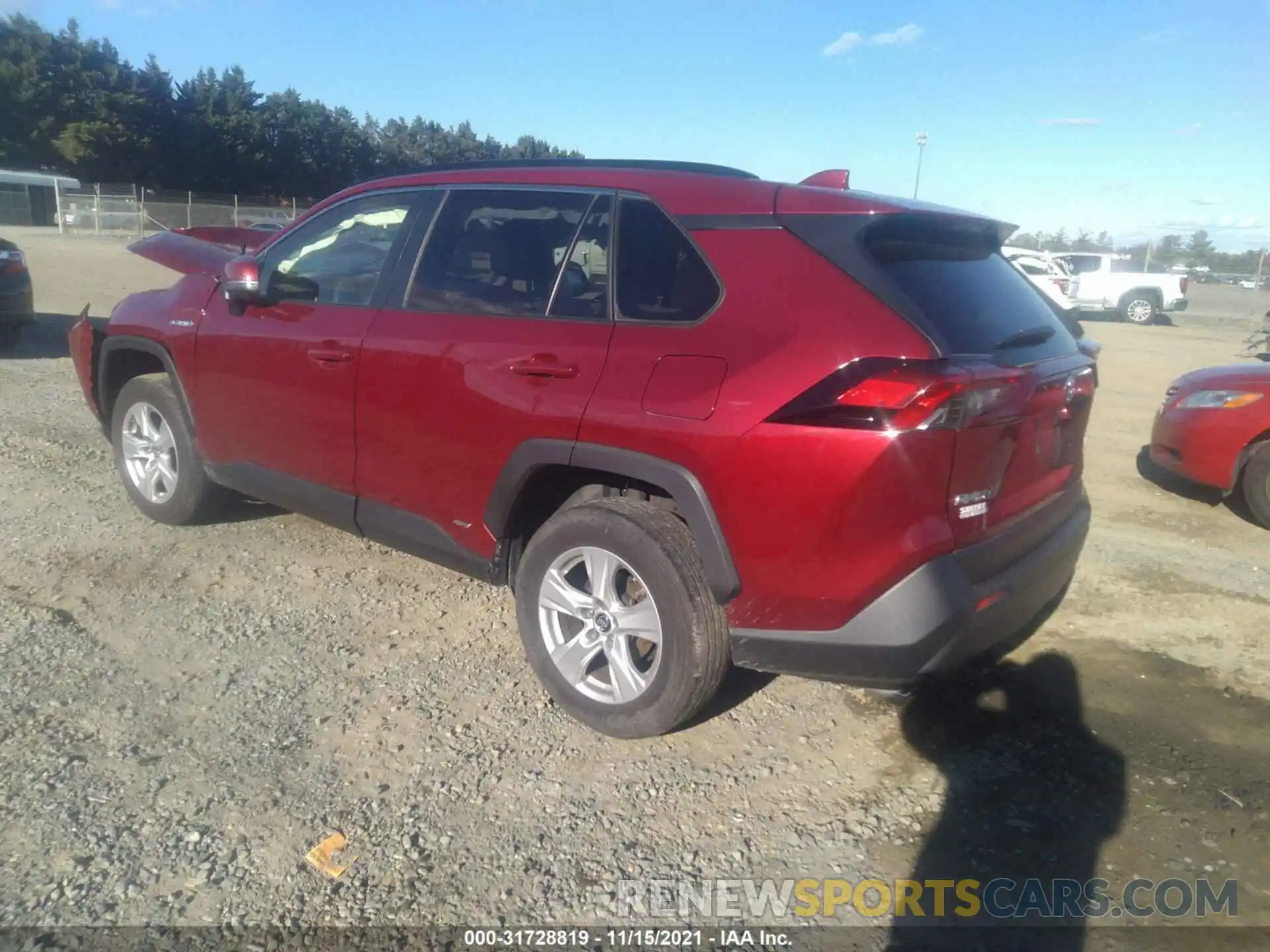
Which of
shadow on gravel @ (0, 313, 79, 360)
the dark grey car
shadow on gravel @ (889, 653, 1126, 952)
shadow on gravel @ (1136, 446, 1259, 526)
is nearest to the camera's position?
shadow on gravel @ (889, 653, 1126, 952)

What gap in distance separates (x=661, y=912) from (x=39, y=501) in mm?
4550

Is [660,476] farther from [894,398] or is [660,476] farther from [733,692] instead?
[733,692]

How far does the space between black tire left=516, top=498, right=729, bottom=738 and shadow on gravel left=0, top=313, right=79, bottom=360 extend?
310 inches

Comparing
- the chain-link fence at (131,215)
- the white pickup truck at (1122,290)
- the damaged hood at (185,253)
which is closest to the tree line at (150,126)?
the chain-link fence at (131,215)

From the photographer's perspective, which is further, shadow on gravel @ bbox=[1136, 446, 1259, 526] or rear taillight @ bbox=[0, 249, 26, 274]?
rear taillight @ bbox=[0, 249, 26, 274]

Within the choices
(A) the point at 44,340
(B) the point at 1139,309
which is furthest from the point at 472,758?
(B) the point at 1139,309

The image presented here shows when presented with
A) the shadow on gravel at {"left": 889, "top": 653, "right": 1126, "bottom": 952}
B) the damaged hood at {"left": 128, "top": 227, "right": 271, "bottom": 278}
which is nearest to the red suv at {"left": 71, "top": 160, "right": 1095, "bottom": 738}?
the shadow on gravel at {"left": 889, "top": 653, "right": 1126, "bottom": 952}

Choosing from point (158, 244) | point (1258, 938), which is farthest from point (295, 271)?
point (1258, 938)

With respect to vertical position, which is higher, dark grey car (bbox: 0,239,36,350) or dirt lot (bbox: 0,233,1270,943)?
dark grey car (bbox: 0,239,36,350)

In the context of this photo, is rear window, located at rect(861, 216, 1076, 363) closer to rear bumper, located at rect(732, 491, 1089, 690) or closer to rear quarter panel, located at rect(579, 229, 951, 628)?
rear quarter panel, located at rect(579, 229, 951, 628)

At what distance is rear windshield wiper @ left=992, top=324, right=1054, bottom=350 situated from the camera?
3000mm

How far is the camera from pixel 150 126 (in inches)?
2096

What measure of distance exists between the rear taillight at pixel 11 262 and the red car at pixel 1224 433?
10.8m

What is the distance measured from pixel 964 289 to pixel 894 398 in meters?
0.69
